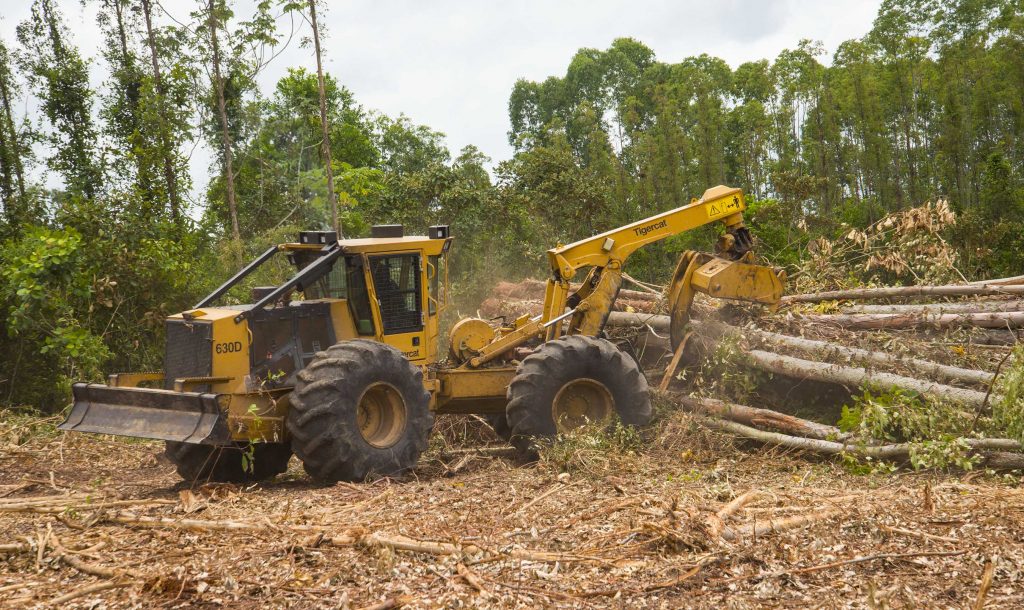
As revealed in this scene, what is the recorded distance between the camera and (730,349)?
10.5 meters

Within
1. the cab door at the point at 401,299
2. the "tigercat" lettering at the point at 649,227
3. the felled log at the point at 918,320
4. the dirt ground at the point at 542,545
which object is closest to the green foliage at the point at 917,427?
the dirt ground at the point at 542,545

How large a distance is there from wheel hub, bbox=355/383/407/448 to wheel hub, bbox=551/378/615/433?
1.67 metres

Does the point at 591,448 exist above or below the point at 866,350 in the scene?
below

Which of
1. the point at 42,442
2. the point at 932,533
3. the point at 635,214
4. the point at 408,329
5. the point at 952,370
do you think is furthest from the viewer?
the point at 635,214

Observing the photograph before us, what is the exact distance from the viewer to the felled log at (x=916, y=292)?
11125mm

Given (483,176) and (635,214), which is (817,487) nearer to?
(483,176)

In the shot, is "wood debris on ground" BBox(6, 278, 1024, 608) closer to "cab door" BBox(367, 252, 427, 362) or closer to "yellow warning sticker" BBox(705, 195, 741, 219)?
"yellow warning sticker" BBox(705, 195, 741, 219)

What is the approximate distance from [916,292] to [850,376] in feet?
7.93

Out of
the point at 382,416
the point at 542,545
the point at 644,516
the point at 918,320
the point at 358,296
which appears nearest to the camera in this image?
the point at 542,545

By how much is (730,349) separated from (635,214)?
78.3ft

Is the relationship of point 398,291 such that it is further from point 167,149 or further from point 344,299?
point 167,149

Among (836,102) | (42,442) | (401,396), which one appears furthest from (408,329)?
(836,102)

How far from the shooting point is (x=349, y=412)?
8.70m

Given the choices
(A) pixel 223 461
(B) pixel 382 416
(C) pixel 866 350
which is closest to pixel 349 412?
(B) pixel 382 416
